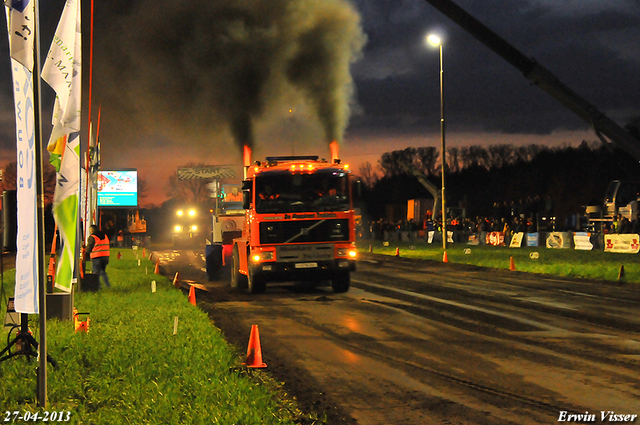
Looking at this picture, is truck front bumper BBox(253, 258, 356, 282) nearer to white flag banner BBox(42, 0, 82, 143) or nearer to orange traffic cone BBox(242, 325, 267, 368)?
white flag banner BBox(42, 0, 82, 143)

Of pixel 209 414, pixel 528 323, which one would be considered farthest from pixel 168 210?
pixel 209 414

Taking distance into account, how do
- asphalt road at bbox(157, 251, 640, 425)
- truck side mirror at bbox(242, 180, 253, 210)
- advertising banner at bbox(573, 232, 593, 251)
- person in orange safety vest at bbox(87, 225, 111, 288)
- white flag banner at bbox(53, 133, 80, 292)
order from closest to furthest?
asphalt road at bbox(157, 251, 640, 425) → white flag banner at bbox(53, 133, 80, 292) → truck side mirror at bbox(242, 180, 253, 210) → person in orange safety vest at bbox(87, 225, 111, 288) → advertising banner at bbox(573, 232, 593, 251)

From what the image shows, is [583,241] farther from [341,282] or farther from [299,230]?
[299,230]

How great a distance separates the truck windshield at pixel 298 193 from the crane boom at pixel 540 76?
6942 millimetres

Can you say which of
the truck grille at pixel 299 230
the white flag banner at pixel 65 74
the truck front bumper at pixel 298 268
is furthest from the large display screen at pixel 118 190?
the white flag banner at pixel 65 74

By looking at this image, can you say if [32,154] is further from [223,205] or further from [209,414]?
[223,205]

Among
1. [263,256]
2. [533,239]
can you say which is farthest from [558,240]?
[263,256]

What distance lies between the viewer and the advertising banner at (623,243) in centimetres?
2986

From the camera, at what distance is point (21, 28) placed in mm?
6684

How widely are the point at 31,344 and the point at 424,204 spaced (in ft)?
199

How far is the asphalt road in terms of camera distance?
283 inches

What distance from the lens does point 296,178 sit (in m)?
18.5

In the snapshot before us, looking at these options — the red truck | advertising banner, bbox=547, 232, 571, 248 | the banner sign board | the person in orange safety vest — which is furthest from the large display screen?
the red truck

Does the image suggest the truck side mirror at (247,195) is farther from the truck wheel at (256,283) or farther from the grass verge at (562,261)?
the grass verge at (562,261)
